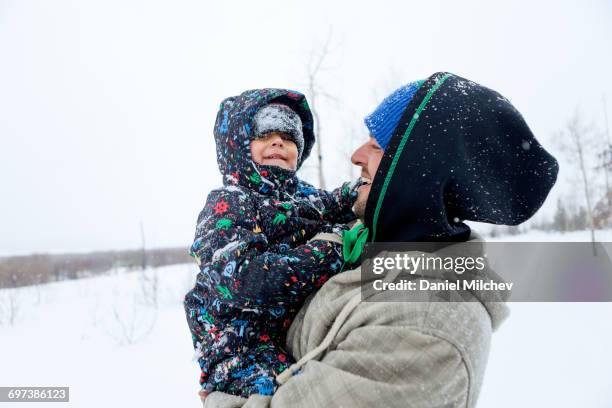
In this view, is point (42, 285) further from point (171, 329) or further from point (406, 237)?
point (406, 237)

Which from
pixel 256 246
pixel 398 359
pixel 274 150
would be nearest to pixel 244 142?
pixel 274 150

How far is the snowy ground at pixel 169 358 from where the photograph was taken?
6.05m

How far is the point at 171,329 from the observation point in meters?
10.2

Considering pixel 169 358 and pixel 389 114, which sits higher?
pixel 389 114

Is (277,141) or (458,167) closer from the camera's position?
(458,167)

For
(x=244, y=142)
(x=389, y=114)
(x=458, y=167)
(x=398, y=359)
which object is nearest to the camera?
(x=398, y=359)

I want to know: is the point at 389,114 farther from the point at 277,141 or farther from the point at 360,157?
the point at 277,141

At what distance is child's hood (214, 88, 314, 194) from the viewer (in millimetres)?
1797

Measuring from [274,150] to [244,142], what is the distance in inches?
6.2

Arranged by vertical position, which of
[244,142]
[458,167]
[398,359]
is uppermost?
[244,142]

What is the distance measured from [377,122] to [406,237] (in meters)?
0.43

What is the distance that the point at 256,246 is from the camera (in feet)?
4.99

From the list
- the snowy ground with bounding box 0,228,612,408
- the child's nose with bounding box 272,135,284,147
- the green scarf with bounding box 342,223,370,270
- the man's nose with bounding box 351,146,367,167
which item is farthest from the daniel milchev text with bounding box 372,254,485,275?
the snowy ground with bounding box 0,228,612,408

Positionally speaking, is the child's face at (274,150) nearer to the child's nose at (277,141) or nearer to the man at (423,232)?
the child's nose at (277,141)
